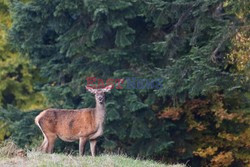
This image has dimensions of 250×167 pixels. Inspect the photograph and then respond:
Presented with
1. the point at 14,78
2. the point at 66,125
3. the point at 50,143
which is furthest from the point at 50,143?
the point at 14,78

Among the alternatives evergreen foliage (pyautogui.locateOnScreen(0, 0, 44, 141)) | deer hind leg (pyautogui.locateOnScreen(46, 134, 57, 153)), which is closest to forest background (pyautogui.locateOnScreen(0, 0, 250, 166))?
evergreen foliage (pyautogui.locateOnScreen(0, 0, 44, 141))

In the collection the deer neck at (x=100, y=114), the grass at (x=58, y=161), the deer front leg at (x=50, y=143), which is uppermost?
the deer neck at (x=100, y=114)

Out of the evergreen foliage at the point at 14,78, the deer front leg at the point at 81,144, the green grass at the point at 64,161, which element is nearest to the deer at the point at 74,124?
the deer front leg at the point at 81,144

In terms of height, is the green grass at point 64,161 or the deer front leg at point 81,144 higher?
the green grass at point 64,161

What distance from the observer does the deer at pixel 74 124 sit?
15.6 meters

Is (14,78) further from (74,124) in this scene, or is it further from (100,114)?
(100,114)

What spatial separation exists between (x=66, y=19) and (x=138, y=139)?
4121 millimetres

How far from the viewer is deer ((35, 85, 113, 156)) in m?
15.6

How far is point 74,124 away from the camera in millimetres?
15695

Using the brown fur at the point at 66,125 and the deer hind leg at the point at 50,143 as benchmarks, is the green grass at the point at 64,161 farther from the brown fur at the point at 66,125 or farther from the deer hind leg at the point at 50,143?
the brown fur at the point at 66,125

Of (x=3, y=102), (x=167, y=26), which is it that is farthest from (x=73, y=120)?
(x=3, y=102)

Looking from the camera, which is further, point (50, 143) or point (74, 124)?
point (74, 124)

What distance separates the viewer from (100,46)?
67.2 feet

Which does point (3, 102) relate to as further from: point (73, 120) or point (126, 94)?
point (73, 120)
